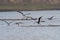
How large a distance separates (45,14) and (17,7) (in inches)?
10.5

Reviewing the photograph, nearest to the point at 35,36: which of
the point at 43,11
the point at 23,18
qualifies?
the point at 23,18

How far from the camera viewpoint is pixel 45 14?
1603 mm

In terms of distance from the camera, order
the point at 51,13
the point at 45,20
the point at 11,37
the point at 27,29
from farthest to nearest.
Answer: the point at 51,13
the point at 45,20
the point at 27,29
the point at 11,37

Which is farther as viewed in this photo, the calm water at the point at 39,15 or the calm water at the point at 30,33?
the calm water at the point at 39,15

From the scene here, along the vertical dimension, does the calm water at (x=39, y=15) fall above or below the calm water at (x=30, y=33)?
above

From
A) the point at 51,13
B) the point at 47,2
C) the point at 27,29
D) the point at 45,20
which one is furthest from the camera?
the point at 47,2

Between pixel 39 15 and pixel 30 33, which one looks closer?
pixel 30 33

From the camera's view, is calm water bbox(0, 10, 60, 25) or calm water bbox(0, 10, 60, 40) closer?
calm water bbox(0, 10, 60, 40)

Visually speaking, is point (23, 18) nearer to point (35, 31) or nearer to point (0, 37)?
point (35, 31)

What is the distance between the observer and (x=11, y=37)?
4.05 ft

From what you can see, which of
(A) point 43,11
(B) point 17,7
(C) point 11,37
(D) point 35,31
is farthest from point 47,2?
(C) point 11,37

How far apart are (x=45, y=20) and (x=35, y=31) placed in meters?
0.22

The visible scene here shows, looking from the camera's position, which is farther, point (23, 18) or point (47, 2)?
point (47, 2)

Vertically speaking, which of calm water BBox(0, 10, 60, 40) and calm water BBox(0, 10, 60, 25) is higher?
calm water BBox(0, 10, 60, 25)
